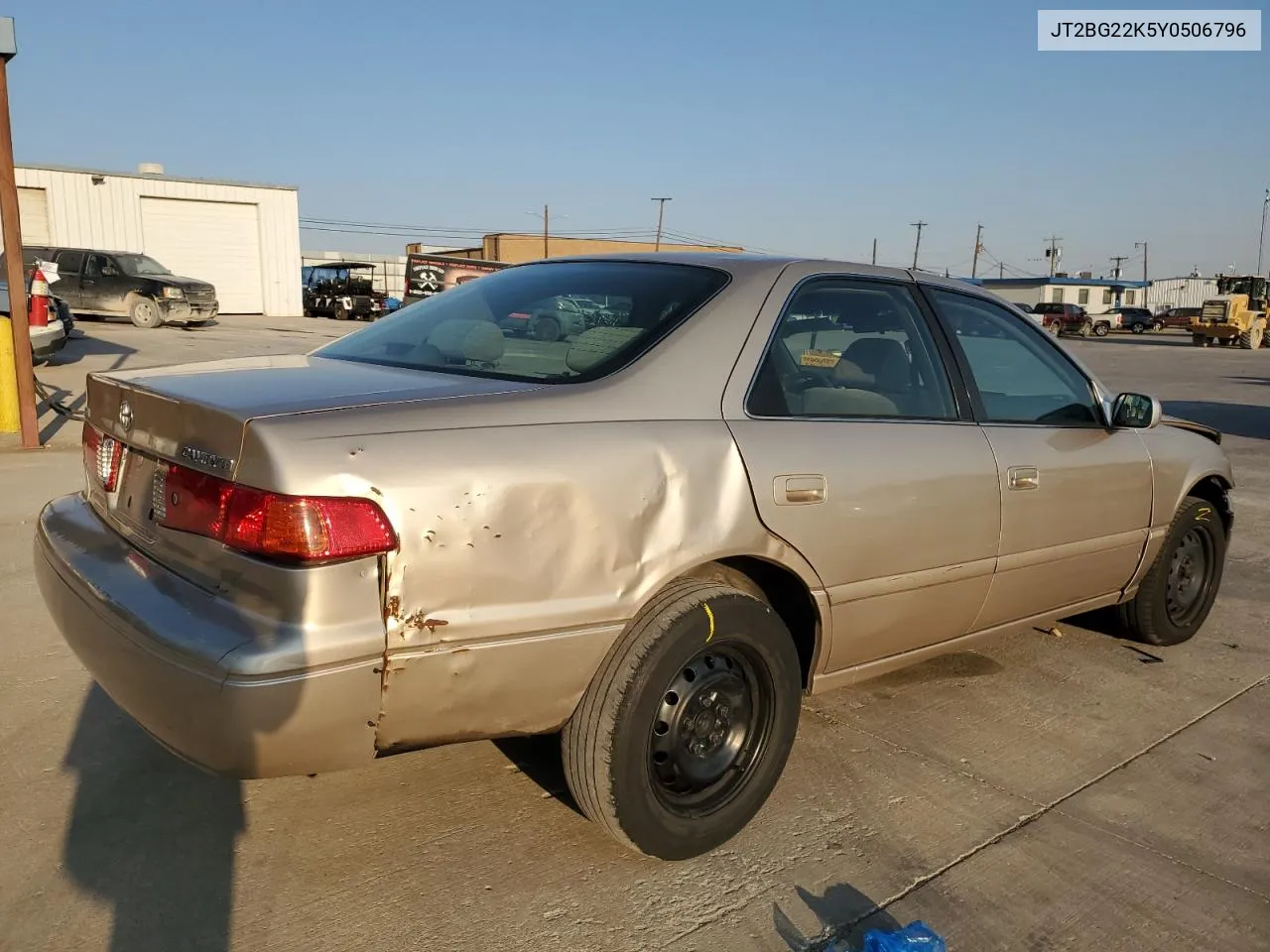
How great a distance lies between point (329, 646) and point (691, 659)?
3.01ft

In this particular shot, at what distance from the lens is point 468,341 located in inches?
114

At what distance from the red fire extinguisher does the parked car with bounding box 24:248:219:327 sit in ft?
32.8

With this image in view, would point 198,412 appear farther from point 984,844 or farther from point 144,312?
point 144,312

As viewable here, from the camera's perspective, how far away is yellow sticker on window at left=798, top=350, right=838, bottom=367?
2947mm

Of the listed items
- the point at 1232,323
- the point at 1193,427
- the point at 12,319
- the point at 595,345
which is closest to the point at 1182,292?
the point at 1232,323

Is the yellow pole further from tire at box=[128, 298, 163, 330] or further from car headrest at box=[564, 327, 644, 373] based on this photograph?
tire at box=[128, 298, 163, 330]

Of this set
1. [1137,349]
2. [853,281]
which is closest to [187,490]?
[853,281]

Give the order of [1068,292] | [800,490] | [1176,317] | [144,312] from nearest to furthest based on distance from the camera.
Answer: [800,490] → [144,312] → [1176,317] → [1068,292]

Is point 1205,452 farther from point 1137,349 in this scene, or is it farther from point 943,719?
point 1137,349

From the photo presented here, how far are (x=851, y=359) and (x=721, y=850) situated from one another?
154 cm

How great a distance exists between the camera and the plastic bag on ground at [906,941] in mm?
2158

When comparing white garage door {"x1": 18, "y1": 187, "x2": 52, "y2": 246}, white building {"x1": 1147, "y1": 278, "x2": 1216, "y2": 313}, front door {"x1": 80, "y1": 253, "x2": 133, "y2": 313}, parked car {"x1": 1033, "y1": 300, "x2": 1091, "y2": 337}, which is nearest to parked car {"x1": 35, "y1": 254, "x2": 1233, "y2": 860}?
front door {"x1": 80, "y1": 253, "x2": 133, "y2": 313}

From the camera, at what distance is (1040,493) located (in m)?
3.43

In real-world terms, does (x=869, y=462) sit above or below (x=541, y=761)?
above
